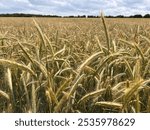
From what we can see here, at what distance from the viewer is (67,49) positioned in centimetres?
304

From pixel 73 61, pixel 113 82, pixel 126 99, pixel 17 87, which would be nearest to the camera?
pixel 126 99

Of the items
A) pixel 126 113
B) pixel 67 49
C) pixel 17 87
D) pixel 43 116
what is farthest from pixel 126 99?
pixel 67 49

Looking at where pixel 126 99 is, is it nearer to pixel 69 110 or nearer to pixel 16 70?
pixel 69 110

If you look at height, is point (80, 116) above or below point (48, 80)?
below

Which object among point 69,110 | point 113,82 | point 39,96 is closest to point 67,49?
point 113,82

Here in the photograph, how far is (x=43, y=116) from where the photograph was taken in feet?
5.66

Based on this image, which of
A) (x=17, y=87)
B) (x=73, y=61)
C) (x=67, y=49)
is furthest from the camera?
(x=67, y=49)

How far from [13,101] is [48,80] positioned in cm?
23

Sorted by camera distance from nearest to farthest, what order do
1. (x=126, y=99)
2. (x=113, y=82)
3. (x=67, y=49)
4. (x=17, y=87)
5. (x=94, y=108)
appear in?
(x=126, y=99) → (x=94, y=108) → (x=17, y=87) → (x=113, y=82) → (x=67, y=49)

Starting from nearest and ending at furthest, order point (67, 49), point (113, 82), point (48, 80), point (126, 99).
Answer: point (126, 99) → point (48, 80) → point (113, 82) → point (67, 49)

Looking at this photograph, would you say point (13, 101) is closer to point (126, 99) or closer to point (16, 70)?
point (16, 70)

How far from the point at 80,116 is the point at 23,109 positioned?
342 mm

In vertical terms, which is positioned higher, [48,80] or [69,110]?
[48,80]

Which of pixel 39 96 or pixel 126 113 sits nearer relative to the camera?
pixel 126 113
